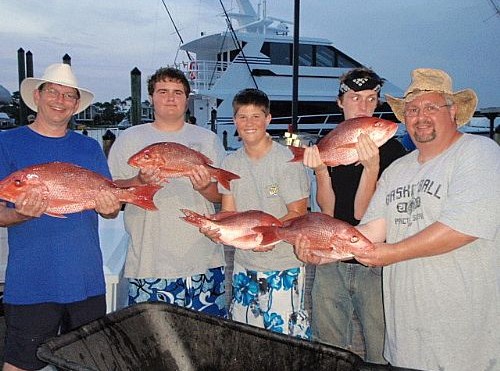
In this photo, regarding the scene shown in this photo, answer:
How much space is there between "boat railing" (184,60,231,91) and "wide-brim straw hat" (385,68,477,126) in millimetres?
25209

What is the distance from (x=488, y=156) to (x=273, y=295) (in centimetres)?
170

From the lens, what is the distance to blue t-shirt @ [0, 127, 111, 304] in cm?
339

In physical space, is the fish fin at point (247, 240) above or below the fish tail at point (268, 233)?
below

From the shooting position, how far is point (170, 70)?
3908mm

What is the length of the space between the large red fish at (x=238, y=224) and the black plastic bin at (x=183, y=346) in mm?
690

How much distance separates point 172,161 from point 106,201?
1.77 feet

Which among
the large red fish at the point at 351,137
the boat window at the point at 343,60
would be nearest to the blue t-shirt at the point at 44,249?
the large red fish at the point at 351,137

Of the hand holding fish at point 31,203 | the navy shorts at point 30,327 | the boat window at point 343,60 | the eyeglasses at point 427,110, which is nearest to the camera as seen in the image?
the eyeglasses at point 427,110

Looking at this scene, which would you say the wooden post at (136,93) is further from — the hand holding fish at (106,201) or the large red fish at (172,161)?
the hand holding fish at (106,201)

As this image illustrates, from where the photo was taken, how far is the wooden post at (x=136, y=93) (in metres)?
17.3

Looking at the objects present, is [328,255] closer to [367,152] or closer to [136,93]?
[367,152]

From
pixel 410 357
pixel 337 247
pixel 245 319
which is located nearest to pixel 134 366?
pixel 245 319

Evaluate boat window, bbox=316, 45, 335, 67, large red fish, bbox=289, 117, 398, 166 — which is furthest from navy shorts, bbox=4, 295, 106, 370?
boat window, bbox=316, 45, 335, 67

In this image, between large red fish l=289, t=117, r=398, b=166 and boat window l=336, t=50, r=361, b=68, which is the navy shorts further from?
boat window l=336, t=50, r=361, b=68
